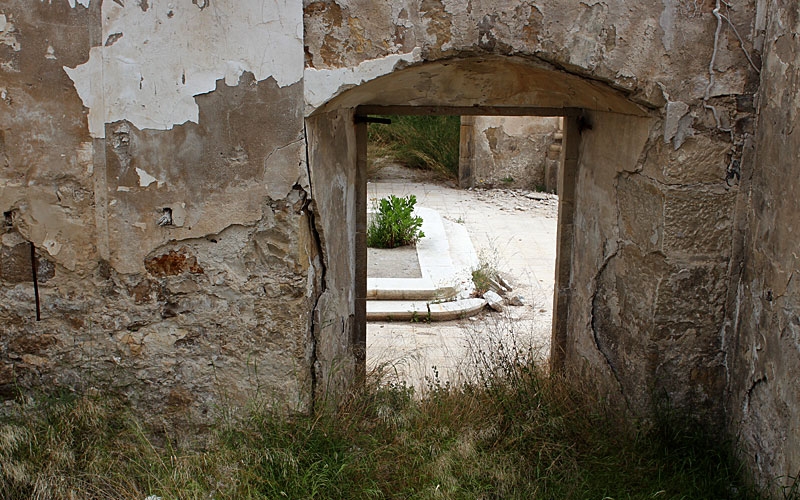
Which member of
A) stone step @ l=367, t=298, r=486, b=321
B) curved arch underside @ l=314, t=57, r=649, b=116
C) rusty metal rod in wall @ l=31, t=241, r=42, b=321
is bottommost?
stone step @ l=367, t=298, r=486, b=321

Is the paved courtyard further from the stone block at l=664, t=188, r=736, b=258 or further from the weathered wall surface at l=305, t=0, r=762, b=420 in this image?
the stone block at l=664, t=188, r=736, b=258

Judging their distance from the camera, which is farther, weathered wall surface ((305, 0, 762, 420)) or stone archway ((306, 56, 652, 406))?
stone archway ((306, 56, 652, 406))

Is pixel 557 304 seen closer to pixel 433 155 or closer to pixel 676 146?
pixel 676 146

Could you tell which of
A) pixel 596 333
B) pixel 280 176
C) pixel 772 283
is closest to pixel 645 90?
pixel 772 283

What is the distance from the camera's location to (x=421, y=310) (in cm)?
665

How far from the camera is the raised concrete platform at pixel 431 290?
6.61m

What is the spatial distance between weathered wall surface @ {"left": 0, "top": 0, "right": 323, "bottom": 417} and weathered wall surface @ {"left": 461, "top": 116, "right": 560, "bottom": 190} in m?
9.68

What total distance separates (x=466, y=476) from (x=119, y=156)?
1765mm

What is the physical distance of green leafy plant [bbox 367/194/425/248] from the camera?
858cm

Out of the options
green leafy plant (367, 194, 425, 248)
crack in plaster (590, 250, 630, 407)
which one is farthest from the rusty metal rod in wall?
green leafy plant (367, 194, 425, 248)

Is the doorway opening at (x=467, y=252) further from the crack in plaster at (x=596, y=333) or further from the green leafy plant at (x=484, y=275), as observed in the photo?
the crack in plaster at (x=596, y=333)

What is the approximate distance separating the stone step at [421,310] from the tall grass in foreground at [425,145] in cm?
651

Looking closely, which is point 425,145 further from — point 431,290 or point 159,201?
point 159,201

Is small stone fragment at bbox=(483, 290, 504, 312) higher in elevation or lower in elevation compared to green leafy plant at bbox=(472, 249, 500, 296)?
lower
